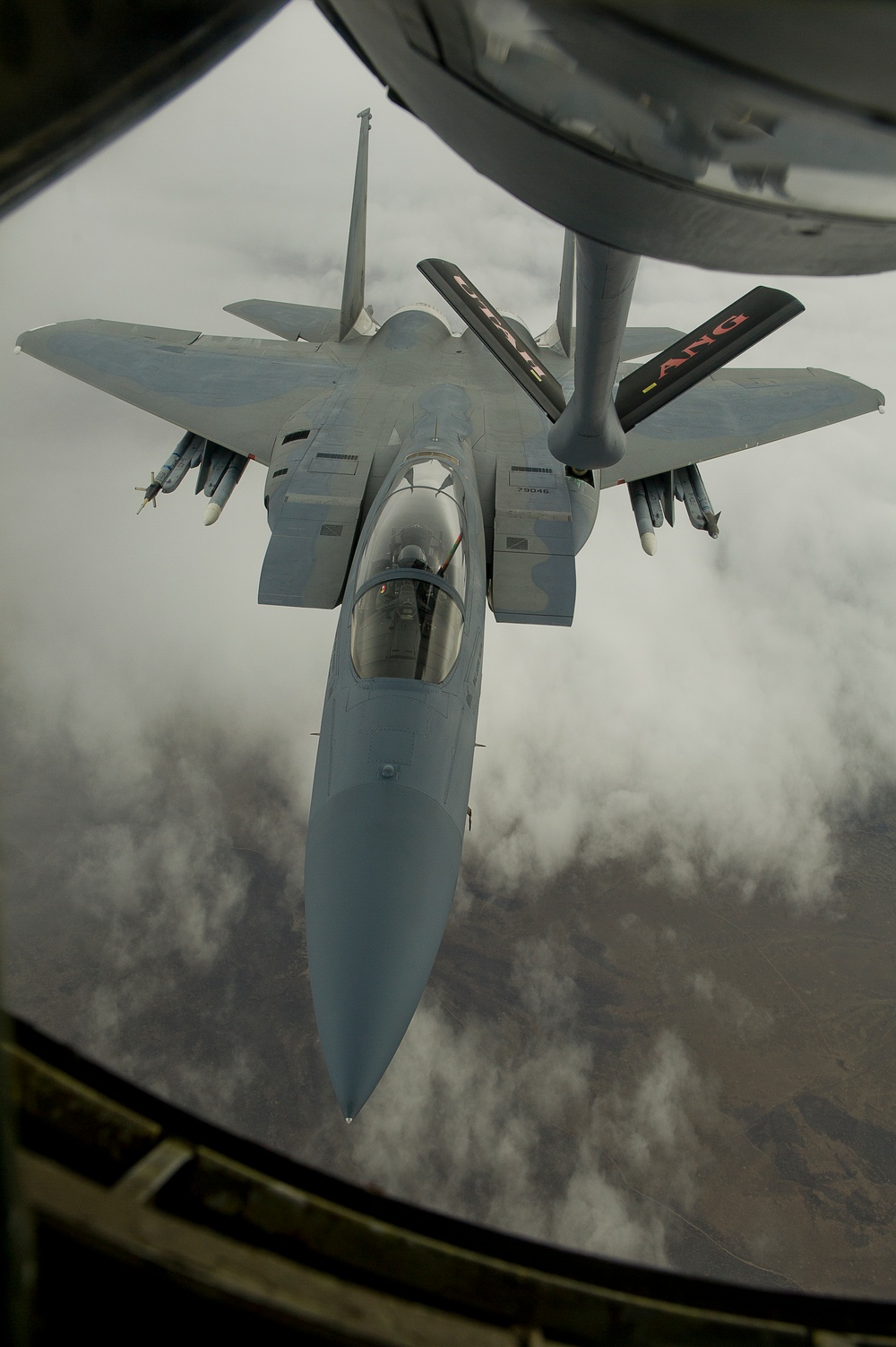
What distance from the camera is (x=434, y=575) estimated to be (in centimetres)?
702

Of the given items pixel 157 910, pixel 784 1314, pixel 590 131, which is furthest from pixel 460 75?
pixel 157 910

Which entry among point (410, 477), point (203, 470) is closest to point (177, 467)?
point (203, 470)

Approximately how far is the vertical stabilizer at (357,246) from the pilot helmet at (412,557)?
10.2 m

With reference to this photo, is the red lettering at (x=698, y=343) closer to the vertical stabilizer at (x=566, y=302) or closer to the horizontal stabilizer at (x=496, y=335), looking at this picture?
the horizontal stabilizer at (x=496, y=335)

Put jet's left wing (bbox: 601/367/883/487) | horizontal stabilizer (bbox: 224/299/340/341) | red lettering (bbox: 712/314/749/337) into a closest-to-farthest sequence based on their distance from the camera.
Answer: red lettering (bbox: 712/314/749/337) → jet's left wing (bbox: 601/367/883/487) → horizontal stabilizer (bbox: 224/299/340/341)

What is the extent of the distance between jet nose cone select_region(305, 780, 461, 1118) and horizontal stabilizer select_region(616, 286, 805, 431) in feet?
14.6

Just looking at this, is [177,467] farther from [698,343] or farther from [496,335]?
[698,343]

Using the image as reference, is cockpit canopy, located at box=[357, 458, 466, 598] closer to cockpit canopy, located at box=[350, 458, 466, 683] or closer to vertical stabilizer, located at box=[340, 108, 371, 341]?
cockpit canopy, located at box=[350, 458, 466, 683]

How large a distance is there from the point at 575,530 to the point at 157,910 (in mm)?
79602

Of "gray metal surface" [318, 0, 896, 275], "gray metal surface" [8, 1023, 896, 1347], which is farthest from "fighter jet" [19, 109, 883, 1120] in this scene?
"gray metal surface" [8, 1023, 896, 1347]

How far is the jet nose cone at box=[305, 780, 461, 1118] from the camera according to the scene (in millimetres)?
5281

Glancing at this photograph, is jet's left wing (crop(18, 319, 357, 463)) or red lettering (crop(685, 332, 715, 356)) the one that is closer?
red lettering (crop(685, 332, 715, 356))

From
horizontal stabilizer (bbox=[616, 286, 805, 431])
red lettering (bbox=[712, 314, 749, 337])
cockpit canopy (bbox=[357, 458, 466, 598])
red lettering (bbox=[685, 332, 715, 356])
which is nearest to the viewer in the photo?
horizontal stabilizer (bbox=[616, 286, 805, 431])

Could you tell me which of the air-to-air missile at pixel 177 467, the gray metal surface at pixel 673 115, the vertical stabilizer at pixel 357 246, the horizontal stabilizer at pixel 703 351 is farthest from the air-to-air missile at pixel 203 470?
the gray metal surface at pixel 673 115
